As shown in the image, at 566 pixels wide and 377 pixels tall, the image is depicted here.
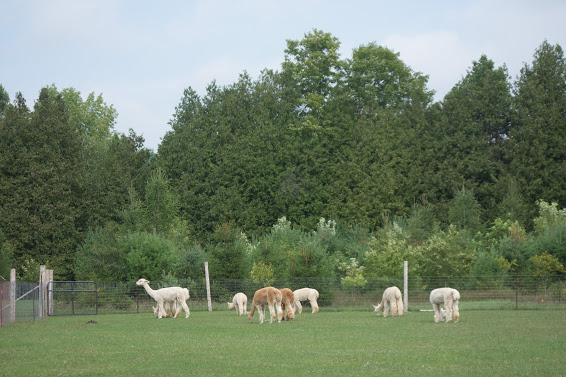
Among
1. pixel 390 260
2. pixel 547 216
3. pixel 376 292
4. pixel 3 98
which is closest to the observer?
pixel 376 292

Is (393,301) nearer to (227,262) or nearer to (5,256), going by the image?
(227,262)

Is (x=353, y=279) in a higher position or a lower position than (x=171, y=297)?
higher

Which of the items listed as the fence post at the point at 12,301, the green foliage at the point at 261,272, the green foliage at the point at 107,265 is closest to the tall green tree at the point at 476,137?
the green foliage at the point at 261,272

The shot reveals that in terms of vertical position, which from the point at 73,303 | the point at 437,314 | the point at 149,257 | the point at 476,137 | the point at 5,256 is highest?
the point at 476,137

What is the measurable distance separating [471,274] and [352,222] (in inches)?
763

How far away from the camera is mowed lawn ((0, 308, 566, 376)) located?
12906 millimetres

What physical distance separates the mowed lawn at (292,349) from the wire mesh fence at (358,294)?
911 centimetres

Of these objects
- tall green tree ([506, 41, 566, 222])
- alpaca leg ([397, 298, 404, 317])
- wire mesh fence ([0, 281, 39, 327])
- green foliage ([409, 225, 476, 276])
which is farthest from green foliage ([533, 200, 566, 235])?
wire mesh fence ([0, 281, 39, 327])

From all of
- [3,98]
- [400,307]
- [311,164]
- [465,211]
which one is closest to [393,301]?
[400,307]

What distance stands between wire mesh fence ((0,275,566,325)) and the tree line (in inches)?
443

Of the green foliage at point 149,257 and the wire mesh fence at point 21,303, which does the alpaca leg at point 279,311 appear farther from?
the green foliage at point 149,257

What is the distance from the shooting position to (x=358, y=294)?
112 ft

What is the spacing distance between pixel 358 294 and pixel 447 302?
10589 mm

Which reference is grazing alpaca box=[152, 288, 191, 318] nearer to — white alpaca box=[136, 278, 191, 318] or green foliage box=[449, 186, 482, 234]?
white alpaca box=[136, 278, 191, 318]
